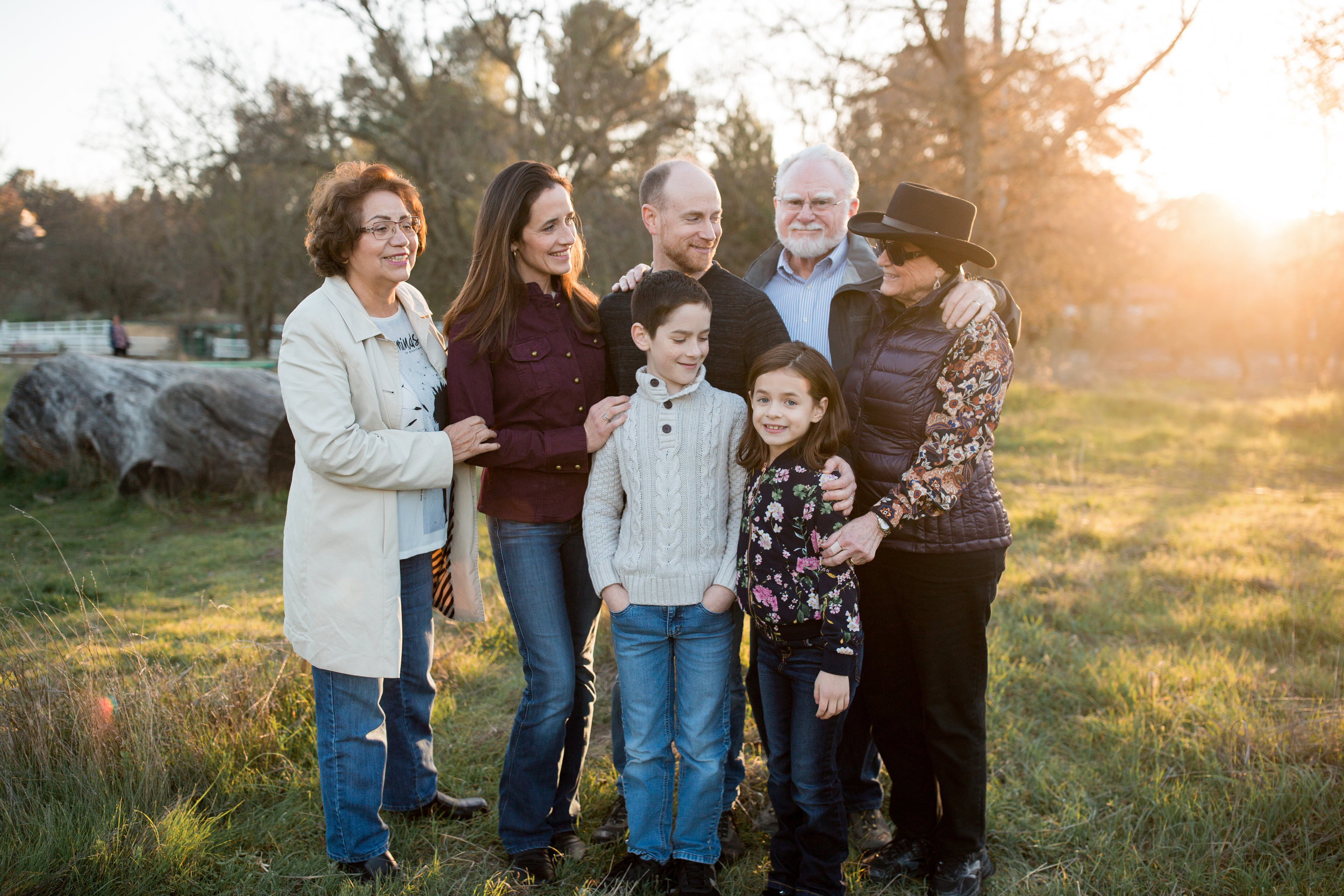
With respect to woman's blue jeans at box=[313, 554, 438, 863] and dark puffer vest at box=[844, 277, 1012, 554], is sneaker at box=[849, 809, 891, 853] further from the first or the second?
woman's blue jeans at box=[313, 554, 438, 863]

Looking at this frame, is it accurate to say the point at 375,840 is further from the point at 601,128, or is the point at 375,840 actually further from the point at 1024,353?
the point at 1024,353

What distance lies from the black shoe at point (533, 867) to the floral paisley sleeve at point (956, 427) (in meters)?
1.60

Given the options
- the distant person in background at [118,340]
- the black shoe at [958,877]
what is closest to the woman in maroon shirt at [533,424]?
the black shoe at [958,877]

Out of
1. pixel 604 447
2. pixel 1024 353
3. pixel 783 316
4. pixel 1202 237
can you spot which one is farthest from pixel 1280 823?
pixel 1202 237

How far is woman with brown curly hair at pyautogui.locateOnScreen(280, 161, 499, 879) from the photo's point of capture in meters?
2.51

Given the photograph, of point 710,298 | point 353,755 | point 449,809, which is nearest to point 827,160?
point 710,298

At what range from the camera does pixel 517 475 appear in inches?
105

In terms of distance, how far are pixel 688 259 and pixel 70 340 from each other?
104 feet

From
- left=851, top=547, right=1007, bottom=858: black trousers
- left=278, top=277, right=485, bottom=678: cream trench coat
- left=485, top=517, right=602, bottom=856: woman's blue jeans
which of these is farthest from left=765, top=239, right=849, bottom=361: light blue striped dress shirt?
left=278, top=277, right=485, bottom=678: cream trench coat

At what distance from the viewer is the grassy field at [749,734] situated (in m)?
2.71

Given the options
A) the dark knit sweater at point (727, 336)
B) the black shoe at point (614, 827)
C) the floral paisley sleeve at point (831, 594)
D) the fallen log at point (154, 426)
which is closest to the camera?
the floral paisley sleeve at point (831, 594)

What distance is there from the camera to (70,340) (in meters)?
27.3

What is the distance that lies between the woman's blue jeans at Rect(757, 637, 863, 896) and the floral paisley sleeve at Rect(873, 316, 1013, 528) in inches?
19.2

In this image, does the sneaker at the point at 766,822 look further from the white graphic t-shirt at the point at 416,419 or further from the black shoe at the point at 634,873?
the white graphic t-shirt at the point at 416,419
